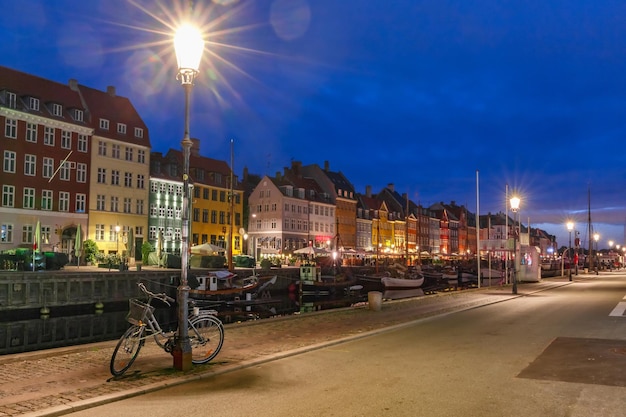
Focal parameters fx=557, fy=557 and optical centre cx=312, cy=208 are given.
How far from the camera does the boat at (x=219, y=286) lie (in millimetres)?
36594

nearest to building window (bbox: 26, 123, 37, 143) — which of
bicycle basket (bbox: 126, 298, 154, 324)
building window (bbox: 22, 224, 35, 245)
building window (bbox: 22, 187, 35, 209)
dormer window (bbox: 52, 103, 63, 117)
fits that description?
dormer window (bbox: 52, 103, 63, 117)

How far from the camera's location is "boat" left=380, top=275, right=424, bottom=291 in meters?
56.6

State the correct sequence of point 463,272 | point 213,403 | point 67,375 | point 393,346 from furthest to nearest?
point 463,272, point 393,346, point 67,375, point 213,403

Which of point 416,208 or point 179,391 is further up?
point 416,208

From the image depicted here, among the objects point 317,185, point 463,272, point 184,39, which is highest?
point 317,185

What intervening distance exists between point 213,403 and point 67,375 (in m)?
3.16

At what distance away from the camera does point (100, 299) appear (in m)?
34.2

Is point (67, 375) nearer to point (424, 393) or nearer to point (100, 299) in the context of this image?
point (424, 393)

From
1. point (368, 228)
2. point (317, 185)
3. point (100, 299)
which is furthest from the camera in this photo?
point (368, 228)

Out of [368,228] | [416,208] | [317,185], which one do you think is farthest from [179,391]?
[416,208]

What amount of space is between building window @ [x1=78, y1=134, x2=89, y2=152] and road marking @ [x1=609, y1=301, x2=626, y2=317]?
5366 cm

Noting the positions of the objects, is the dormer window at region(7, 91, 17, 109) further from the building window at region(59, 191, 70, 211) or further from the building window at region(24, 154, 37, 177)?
the building window at region(59, 191, 70, 211)

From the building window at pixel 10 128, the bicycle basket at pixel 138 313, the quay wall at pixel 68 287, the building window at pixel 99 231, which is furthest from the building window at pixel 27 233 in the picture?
the bicycle basket at pixel 138 313

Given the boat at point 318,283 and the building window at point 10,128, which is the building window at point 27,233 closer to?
the building window at point 10,128
